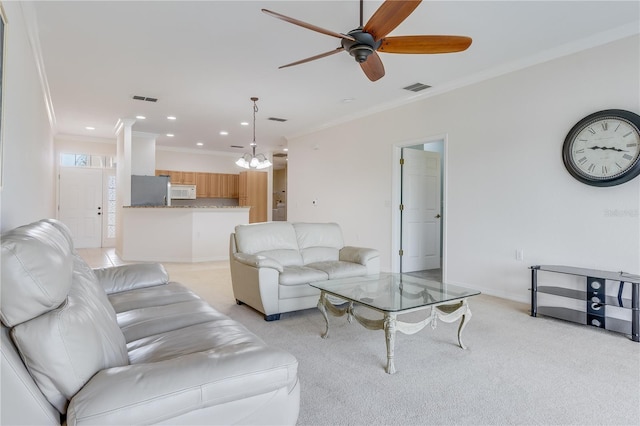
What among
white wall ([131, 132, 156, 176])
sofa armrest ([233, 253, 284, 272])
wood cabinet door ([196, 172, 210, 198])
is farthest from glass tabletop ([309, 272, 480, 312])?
wood cabinet door ([196, 172, 210, 198])

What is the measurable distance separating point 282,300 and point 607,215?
321 cm

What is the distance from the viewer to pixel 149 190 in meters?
7.77

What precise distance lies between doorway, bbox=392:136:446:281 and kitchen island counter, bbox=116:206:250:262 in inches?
153

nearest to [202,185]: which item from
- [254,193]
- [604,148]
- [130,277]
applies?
[254,193]

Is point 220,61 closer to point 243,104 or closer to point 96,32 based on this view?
point 96,32

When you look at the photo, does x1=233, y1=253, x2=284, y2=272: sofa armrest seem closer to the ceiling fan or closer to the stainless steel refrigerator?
the ceiling fan

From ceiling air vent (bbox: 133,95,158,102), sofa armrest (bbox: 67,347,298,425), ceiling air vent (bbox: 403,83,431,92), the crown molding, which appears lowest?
sofa armrest (bbox: 67,347,298,425)

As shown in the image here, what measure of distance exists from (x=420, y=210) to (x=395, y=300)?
3663 millimetres

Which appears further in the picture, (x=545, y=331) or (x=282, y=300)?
→ (x=282, y=300)

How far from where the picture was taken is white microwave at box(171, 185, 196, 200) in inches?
370

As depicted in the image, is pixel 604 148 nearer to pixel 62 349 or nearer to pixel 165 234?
pixel 62 349

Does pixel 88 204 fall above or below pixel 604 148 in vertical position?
below

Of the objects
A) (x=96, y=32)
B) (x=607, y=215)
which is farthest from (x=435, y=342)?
(x=96, y=32)

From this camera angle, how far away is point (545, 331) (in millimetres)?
3166
